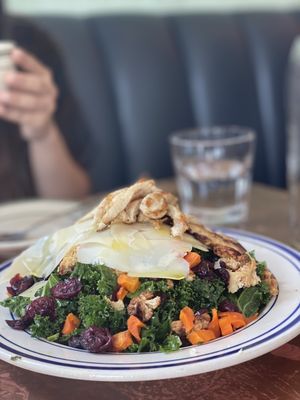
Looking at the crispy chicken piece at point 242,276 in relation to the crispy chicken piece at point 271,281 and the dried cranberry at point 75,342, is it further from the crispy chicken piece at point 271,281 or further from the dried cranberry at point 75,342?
the dried cranberry at point 75,342

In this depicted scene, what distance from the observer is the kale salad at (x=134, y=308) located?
2.03 ft

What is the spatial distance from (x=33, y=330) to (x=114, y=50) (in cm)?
155

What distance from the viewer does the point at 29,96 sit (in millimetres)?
1511

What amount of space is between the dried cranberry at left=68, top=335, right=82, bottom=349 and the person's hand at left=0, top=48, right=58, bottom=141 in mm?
845

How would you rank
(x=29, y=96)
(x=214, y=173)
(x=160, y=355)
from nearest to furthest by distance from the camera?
1. (x=160, y=355)
2. (x=214, y=173)
3. (x=29, y=96)

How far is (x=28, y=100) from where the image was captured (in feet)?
4.96

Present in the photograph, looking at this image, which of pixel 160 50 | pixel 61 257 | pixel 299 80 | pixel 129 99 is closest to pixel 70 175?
pixel 129 99

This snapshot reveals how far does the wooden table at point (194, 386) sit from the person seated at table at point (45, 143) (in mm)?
1051

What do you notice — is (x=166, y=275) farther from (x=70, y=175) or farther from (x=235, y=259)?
(x=70, y=175)

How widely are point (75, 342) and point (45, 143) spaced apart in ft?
4.13

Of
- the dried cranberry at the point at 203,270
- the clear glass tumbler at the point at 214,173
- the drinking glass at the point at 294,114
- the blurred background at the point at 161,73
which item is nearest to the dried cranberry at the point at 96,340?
the dried cranberry at the point at 203,270

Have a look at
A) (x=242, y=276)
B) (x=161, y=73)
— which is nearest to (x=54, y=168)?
(x=161, y=73)

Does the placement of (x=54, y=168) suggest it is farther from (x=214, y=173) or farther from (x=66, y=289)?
(x=66, y=289)

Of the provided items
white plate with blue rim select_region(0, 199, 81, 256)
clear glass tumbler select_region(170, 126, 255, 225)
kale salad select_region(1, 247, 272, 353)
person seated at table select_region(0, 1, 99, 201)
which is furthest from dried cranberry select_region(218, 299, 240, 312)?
person seated at table select_region(0, 1, 99, 201)
